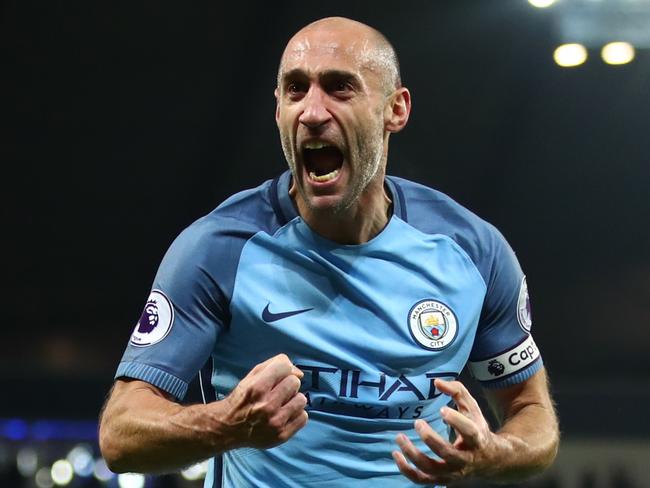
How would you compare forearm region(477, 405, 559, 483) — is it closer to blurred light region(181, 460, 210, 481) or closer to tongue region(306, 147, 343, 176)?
tongue region(306, 147, 343, 176)

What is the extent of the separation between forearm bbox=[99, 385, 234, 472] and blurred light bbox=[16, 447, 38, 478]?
4.40 metres

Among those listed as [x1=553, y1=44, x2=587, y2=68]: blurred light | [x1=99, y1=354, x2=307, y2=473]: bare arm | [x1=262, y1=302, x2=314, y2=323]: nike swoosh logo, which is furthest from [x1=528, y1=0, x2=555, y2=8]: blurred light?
[x1=99, y1=354, x2=307, y2=473]: bare arm

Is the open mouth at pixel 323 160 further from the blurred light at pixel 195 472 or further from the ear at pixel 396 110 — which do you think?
the blurred light at pixel 195 472

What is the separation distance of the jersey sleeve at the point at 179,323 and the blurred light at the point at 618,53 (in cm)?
421

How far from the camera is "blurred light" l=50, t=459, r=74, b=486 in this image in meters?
5.83

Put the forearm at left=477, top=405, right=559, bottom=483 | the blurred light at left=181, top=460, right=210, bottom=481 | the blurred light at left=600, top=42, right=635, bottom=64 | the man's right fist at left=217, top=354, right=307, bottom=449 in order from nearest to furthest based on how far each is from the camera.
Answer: the man's right fist at left=217, top=354, right=307, bottom=449, the forearm at left=477, top=405, right=559, bottom=483, the blurred light at left=600, top=42, right=635, bottom=64, the blurred light at left=181, top=460, right=210, bottom=481

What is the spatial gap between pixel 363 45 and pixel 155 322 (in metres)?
0.55

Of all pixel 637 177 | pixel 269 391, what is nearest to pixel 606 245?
pixel 637 177

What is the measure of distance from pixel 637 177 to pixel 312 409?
4370 mm

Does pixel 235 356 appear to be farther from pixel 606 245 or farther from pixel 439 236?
pixel 606 245

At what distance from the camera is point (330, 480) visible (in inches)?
67.1

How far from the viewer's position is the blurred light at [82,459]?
5.82 m

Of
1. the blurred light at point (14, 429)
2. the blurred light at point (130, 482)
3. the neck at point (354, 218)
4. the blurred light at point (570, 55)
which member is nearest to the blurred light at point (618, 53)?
the blurred light at point (570, 55)

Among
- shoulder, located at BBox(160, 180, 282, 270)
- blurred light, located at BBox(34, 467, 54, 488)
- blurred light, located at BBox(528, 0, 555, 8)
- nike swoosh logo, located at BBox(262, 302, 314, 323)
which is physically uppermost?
blurred light, located at BBox(528, 0, 555, 8)
